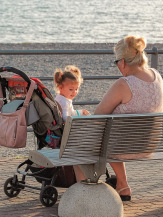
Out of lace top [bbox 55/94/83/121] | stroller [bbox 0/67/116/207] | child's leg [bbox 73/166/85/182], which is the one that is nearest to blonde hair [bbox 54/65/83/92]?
lace top [bbox 55/94/83/121]

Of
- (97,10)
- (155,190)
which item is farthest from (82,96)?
(97,10)

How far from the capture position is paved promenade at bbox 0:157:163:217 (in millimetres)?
5258

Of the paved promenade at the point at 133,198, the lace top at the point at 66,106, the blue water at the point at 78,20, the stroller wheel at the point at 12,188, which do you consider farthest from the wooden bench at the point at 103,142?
the blue water at the point at 78,20

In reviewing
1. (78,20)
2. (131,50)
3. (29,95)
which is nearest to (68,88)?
(29,95)

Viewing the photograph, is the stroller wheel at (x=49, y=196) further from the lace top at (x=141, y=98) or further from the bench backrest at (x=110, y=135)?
the lace top at (x=141, y=98)

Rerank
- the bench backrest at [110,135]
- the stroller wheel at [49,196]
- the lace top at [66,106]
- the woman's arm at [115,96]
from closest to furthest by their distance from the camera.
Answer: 1. the bench backrest at [110,135]
2. the woman's arm at [115,96]
3. the stroller wheel at [49,196]
4. the lace top at [66,106]

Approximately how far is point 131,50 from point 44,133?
1100mm

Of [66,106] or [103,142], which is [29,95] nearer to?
[66,106]

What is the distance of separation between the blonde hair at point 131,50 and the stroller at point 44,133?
0.73m

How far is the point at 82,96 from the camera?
58.4 feet

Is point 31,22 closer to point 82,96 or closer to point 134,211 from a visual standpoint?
point 82,96

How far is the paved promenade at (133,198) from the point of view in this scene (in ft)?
17.3

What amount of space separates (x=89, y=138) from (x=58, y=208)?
67cm

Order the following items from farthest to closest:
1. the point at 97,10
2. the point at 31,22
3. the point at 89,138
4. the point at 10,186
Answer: the point at 97,10 < the point at 31,22 < the point at 10,186 < the point at 89,138
